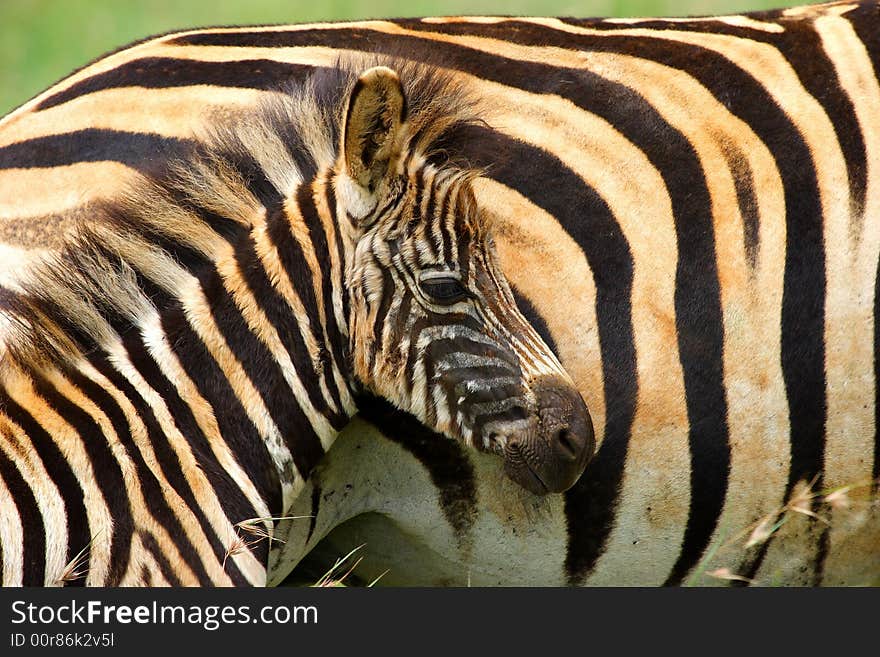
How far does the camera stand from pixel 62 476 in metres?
4.15

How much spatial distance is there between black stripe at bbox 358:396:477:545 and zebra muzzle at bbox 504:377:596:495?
1.35 feet

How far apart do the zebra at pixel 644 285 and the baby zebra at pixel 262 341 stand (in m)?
0.43

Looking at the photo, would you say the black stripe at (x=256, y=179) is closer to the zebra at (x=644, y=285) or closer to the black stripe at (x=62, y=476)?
the zebra at (x=644, y=285)

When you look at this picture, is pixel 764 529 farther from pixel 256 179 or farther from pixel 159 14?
pixel 159 14

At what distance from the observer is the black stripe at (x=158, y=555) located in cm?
412

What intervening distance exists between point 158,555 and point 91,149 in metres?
1.78

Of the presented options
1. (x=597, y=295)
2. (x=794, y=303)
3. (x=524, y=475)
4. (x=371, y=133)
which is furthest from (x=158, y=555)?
(x=794, y=303)

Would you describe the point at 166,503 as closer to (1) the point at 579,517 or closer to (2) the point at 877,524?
(1) the point at 579,517

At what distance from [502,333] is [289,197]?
3.03ft

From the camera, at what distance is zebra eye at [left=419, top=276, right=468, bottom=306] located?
4355 millimetres

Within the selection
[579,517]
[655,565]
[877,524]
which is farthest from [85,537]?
[877,524]

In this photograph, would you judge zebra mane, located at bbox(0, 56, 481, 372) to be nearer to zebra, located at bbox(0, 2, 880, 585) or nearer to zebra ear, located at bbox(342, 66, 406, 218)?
zebra ear, located at bbox(342, 66, 406, 218)

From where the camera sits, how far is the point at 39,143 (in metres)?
5.08

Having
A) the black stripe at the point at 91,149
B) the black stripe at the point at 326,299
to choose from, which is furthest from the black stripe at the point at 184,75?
the black stripe at the point at 326,299
